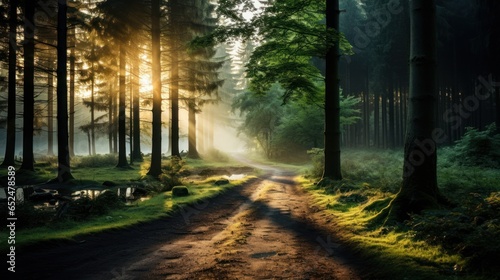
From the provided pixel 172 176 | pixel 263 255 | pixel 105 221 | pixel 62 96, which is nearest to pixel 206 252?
pixel 263 255

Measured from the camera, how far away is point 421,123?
21.8 feet

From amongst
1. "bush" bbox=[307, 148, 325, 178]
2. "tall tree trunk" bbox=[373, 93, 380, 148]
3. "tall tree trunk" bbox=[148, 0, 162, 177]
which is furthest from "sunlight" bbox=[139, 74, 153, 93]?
"tall tree trunk" bbox=[373, 93, 380, 148]

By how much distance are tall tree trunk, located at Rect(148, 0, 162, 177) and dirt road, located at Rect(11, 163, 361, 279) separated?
868cm

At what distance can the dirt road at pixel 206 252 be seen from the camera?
4.61 meters

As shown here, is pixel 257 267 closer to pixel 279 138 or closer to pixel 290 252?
pixel 290 252

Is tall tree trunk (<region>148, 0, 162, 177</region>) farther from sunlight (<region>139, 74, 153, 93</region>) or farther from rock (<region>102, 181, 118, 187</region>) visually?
rock (<region>102, 181, 118, 187</region>)

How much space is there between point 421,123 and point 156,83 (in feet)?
43.8

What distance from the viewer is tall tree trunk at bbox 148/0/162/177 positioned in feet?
54.7

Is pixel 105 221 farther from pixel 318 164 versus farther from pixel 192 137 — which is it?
pixel 192 137

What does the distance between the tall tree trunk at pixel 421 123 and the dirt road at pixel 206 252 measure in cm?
188

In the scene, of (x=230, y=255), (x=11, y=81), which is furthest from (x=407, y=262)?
(x=11, y=81)

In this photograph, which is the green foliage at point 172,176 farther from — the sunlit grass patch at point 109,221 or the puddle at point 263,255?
the puddle at point 263,255

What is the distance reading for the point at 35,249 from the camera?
5.44 metres

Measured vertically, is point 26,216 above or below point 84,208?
above
